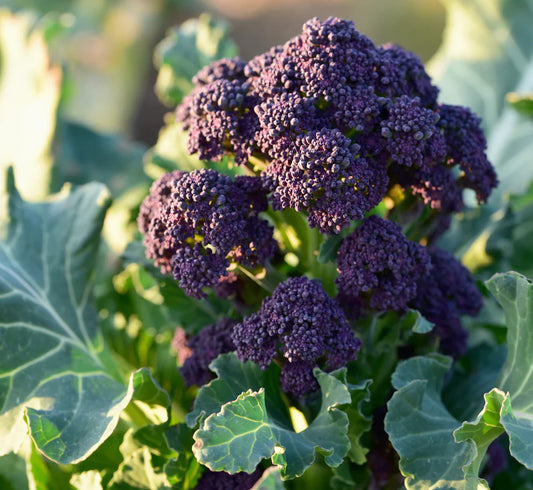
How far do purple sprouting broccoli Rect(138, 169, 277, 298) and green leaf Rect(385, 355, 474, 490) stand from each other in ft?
0.91

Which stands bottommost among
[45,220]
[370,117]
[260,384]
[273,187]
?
[45,220]

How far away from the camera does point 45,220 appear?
3.79 feet

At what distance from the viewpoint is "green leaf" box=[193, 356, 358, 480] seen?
78 cm

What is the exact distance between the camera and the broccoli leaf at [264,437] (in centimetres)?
78

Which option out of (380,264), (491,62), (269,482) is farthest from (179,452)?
(491,62)

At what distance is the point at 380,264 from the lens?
34.8 inches

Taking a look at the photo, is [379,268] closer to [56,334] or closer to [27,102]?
[56,334]

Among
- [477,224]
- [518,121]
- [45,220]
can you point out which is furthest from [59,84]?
[518,121]

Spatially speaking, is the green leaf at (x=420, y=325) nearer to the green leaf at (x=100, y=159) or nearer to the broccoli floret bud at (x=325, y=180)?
the broccoli floret bud at (x=325, y=180)

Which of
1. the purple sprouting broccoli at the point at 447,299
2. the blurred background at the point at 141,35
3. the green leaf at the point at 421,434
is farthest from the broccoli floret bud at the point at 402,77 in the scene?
the blurred background at the point at 141,35

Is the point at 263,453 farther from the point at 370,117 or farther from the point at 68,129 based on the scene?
the point at 68,129

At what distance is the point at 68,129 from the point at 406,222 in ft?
4.01

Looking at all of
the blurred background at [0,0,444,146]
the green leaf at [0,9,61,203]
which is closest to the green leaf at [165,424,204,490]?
the green leaf at [0,9,61,203]

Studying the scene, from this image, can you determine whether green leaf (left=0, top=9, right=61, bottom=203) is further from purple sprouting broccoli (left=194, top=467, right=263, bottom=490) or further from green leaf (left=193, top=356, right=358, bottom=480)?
green leaf (left=193, top=356, right=358, bottom=480)
